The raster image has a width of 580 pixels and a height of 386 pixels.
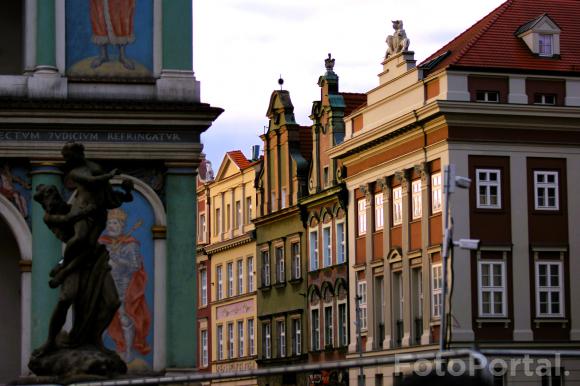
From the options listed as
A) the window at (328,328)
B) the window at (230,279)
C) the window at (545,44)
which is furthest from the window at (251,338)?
the window at (545,44)

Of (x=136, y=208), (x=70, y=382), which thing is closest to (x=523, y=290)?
(x=136, y=208)

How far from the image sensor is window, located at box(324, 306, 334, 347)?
6612 centimetres

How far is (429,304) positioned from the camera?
186 feet

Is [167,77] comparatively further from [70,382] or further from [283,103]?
[283,103]

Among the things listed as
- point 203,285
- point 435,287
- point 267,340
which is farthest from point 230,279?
point 435,287

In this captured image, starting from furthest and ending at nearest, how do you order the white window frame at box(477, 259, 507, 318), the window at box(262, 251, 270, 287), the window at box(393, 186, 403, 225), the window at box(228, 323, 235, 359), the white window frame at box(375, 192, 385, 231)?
1. the window at box(228, 323, 235, 359)
2. the window at box(262, 251, 270, 287)
3. the white window frame at box(375, 192, 385, 231)
4. the window at box(393, 186, 403, 225)
5. the white window frame at box(477, 259, 507, 318)

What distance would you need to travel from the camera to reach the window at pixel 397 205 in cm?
5953

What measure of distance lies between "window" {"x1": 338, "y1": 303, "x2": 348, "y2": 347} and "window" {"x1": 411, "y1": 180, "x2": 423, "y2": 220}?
757 centimetres

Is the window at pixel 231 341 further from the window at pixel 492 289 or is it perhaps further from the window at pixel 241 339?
the window at pixel 492 289

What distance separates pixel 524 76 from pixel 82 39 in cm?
2708

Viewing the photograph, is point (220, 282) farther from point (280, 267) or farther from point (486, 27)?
point (486, 27)

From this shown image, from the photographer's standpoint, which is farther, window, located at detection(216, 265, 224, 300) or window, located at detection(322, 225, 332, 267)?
window, located at detection(216, 265, 224, 300)

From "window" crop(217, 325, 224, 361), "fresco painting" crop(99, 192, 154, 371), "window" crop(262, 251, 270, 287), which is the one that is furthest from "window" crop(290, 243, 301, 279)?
"fresco painting" crop(99, 192, 154, 371)

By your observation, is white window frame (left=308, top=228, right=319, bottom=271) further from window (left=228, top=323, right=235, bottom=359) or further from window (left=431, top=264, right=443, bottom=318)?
window (left=431, top=264, right=443, bottom=318)
